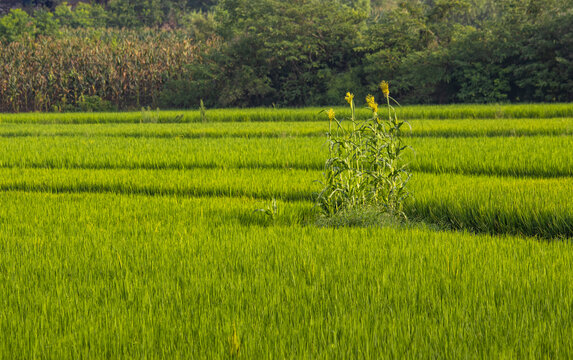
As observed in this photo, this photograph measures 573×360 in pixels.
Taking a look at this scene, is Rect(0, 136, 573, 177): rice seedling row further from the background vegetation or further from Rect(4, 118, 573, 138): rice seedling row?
the background vegetation

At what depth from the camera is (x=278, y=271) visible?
9.97 feet

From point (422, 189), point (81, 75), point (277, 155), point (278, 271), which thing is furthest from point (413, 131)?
point (81, 75)

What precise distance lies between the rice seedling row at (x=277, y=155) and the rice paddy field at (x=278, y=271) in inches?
4.0

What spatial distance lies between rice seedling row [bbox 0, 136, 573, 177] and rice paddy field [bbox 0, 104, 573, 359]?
0.10m

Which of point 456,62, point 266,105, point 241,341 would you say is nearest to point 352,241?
point 241,341

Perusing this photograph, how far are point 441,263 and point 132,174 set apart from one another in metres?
4.99

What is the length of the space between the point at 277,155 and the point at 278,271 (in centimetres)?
512

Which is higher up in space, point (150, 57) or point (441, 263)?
point (150, 57)

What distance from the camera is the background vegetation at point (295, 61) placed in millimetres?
19500

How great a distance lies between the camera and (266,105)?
24.4 metres

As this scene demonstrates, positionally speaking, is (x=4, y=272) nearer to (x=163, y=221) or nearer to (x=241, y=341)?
(x=163, y=221)

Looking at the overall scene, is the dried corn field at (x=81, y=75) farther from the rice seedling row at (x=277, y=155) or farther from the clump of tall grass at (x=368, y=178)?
the clump of tall grass at (x=368, y=178)

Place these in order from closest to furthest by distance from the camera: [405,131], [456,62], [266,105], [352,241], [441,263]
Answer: [441,263] → [352,241] → [405,131] → [456,62] → [266,105]

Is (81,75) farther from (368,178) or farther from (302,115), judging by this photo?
(368,178)
